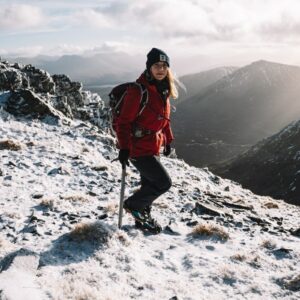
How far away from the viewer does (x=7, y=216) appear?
966 cm

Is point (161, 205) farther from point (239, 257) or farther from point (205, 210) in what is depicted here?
point (239, 257)

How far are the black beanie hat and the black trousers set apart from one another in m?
2.03

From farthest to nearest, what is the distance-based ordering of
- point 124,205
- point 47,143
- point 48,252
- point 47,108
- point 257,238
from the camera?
point 47,108, point 47,143, point 257,238, point 124,205, point 48,252

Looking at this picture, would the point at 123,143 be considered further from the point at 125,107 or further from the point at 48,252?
the point at 48,252

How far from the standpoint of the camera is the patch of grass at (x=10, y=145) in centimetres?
1758

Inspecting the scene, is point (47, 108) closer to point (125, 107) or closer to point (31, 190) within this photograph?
point (31, 190)

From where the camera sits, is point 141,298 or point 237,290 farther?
point 237,290

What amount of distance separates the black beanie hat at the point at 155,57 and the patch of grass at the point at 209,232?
414cm

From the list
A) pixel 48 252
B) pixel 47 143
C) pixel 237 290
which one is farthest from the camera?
→ pixel 47 143

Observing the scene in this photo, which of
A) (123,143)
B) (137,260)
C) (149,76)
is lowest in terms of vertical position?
(137,260)

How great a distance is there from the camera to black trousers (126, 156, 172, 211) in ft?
29.1

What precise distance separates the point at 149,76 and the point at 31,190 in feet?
19.8

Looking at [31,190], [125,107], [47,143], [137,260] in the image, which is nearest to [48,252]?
[137,260]

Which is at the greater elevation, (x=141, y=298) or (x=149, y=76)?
(x=149, y=76)
